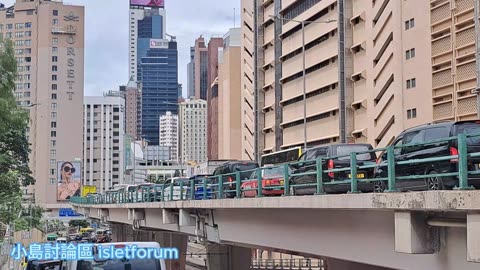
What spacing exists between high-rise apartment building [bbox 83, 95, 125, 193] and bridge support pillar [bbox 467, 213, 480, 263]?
13842 centimetres

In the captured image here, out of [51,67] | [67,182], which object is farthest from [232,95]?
[51,67]

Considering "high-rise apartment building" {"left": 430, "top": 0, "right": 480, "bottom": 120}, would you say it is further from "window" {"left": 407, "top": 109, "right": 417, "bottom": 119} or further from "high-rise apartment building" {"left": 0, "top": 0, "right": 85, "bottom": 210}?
"high-rise apartment building" {"left": 0, "top": 0, "right": 85, "bottom": 210}

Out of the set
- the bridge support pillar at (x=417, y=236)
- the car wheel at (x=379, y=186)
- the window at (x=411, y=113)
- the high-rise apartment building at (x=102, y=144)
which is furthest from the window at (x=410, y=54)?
the high-rise apartment building at (x=102, y=144)

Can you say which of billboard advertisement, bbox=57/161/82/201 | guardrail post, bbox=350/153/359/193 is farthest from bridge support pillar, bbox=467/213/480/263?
billboard advertisement, bbox=57/161/82/201

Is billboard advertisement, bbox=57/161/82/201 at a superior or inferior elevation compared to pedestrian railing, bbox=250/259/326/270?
superior

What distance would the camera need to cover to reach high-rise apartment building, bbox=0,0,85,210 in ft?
423

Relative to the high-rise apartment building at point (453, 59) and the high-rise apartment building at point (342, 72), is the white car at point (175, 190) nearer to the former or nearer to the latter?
the high-rise apartment building at point (453, 59)

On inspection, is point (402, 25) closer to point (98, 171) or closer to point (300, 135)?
point (300, 135)

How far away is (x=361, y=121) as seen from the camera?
58594mm

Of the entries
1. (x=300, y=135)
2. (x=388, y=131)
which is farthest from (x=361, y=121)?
(x=300, y=135)

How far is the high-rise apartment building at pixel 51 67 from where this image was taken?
129 m

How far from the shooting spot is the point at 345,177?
16.2 metres

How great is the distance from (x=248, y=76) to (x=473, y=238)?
86.9 meters

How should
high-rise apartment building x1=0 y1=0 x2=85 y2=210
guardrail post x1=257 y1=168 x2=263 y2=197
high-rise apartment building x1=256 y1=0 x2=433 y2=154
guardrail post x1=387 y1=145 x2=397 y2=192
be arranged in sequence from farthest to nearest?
high-rise apartment building x1=0 y1=0 x2=85 y2=210
high-rise apartment building x1=256 y1=0 x2=433 y2=154
guardrail post x1=257 y1=168 x2=263 y2=197
guardrail post x1=387 y1=145 x2=397 y2=192
